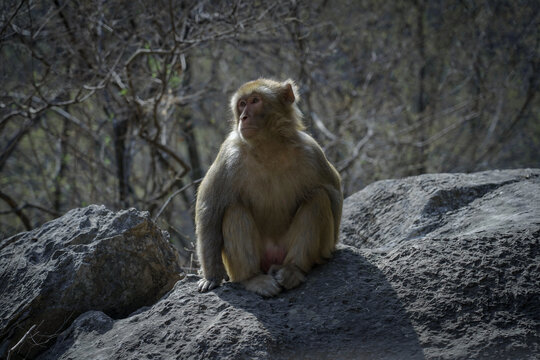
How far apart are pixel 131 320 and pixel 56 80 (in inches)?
183

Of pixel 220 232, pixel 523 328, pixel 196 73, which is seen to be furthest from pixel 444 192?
pixel 196 73

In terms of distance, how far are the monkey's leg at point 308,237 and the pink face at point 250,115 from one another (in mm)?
735

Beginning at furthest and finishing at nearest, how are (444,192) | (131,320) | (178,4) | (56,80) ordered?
1. (178,4)
2. (56,80)
3. (444,192)
4. (131,320)

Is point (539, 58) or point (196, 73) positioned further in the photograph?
point (196, 73)

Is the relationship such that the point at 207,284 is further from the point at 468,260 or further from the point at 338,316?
the point at 468,260

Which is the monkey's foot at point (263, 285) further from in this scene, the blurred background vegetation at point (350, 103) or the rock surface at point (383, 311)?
the blurred background vegetation at point (350, 103)

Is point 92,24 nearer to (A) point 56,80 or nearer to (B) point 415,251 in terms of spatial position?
(A) point 56,80

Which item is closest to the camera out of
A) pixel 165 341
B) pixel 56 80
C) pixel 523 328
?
pixel 523 328

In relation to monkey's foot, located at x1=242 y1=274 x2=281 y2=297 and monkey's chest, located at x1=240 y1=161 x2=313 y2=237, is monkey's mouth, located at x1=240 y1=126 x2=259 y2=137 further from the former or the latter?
monkey's foot, located at x1=242 y1=274 x2=281 y2=297

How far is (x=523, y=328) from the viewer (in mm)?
3166

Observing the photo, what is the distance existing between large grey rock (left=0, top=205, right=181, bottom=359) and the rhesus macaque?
564mm

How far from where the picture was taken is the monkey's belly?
441 cm

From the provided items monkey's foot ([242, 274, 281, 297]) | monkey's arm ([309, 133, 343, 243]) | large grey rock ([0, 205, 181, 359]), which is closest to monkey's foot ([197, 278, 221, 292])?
monkey's foot ([242, 274, 281, 297])

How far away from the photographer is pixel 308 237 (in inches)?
162
